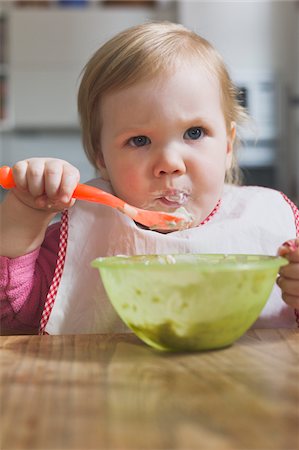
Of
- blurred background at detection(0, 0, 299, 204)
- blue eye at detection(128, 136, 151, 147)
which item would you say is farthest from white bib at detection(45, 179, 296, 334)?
blurred background at detection(0, 0, 299, 204)

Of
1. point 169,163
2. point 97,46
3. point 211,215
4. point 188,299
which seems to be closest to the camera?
point 188,299

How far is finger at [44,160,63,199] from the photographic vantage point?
2.72ft

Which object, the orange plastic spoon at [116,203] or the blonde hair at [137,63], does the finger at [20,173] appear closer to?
the orange plastic spoon at [116,203]

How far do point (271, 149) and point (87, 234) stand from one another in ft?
11.8

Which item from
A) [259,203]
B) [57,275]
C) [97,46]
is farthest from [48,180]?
[97,46]

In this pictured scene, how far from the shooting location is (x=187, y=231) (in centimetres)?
106

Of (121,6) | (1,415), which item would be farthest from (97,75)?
(121,6)

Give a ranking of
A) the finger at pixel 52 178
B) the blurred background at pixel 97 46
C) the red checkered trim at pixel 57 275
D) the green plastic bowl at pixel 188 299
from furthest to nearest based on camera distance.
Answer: the blurred background at pixel 97 46 → the red checkered trim at pixel 57 275 → the finger at pixel 52 178 → the green plastic bowl at pixel 188 299

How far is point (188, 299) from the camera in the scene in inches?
26.2

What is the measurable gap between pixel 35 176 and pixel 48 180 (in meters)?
0.02

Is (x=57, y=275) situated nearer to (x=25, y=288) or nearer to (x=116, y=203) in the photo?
(x=25, y=288)

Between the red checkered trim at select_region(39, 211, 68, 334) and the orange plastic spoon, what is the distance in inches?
7.5

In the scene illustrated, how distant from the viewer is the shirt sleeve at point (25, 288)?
38.8 inches

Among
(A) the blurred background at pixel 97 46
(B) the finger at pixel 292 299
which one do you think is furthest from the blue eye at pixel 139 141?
(A) the blurred background at pixel 97 46
